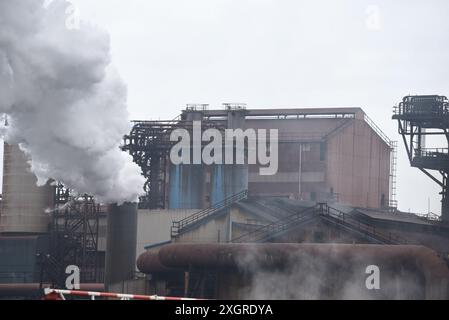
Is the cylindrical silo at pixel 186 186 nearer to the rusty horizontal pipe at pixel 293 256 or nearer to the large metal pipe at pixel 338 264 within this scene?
the rusty horizontal pipe at pixel 293 256

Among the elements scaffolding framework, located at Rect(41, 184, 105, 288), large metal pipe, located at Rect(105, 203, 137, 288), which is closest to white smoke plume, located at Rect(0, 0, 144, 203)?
large metal pipe, located at Rect(105, 203, 137, 288)

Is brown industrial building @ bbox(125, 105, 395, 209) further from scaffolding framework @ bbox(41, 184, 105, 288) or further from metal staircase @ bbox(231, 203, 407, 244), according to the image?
metal staircase @ bbox(231, 203, 407, 244)

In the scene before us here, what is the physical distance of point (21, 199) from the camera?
66062mm

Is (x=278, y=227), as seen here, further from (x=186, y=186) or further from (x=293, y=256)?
(x=186, y=186)

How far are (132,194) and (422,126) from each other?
25.5 m

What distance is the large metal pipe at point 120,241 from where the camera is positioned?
43.4 meters

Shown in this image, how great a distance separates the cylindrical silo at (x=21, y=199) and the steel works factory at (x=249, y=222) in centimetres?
10

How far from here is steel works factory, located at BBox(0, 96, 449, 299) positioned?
135ft

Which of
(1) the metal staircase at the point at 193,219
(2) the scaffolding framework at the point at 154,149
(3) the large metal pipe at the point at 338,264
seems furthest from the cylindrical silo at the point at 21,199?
(3) the large metal pipe at the point at 338,264

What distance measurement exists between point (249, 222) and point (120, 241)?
10835mm

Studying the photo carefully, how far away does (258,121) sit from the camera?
76750mm

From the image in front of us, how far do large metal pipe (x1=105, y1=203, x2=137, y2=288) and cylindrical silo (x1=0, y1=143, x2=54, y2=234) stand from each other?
73.5 feet

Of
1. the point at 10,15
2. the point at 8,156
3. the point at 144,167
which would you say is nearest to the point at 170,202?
the point at 144,167
